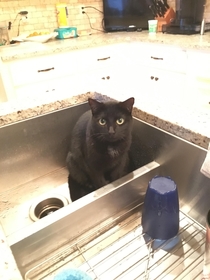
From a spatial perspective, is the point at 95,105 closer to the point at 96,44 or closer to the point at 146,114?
the point at 146,114

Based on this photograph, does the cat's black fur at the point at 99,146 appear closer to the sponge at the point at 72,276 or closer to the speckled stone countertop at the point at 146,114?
the speckled stone countertop at the point at 146,114

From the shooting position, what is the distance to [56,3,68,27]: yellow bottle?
261 cm

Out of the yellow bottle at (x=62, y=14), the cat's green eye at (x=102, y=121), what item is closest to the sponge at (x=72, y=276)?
the cat's green eye at (x=102, y=121)

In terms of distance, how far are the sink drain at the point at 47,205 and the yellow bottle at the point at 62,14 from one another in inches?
91.9

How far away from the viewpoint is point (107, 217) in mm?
706

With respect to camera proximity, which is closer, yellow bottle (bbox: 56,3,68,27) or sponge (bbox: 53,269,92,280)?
sponge (bbox: 53,269,92,280)

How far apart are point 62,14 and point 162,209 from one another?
2.61 metres

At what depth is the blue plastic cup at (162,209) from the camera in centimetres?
59

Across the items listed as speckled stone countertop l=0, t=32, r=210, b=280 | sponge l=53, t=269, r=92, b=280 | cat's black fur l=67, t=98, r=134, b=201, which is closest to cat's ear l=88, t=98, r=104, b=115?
cat's black fur l=67, t=98, r=134, b=201

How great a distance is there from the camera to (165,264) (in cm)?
58

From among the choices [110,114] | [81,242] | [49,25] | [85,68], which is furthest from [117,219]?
[49,25]

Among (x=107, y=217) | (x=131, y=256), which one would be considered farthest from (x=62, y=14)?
(x=131, y=256)

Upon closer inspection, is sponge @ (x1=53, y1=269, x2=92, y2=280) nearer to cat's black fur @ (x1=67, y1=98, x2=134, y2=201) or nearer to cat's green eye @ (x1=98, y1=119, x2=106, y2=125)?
cat's black fur @ (x1=67, y1=98, x2=134, y2=201)

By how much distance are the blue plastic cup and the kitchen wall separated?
2.52 m
